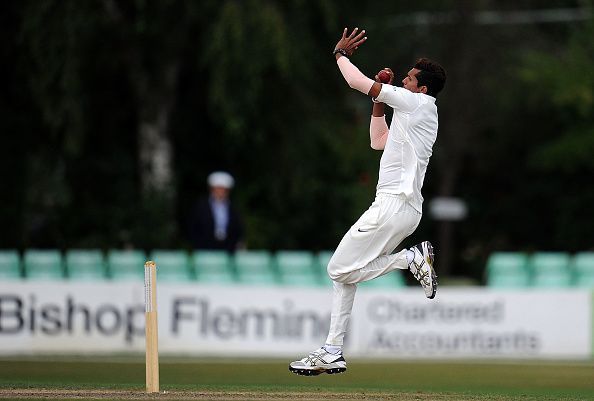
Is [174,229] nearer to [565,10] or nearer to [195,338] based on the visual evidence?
[195,338]

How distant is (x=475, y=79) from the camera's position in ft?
95.1

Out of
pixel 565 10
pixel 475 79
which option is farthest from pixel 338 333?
pixel 565 10

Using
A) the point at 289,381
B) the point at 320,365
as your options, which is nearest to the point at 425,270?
the point at 320,365

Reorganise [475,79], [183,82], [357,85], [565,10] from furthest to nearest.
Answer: [565,10] → [475,79] → [183,82] → [357,85]

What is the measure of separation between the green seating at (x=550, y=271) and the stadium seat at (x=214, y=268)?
11.0ft

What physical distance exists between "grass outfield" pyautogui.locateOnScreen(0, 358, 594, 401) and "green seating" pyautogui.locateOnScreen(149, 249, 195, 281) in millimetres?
1936

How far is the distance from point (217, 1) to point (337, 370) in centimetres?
1030

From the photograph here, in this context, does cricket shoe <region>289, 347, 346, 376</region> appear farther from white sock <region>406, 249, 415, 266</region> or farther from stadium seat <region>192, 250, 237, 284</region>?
stadium seat <region>192, 250, 237, 284</region>

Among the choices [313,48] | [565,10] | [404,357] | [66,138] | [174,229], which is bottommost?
[404,357]

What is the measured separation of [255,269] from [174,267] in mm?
880

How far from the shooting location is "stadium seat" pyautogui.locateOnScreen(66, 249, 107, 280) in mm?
14852

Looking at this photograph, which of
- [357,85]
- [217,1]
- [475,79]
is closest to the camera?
[357,85]

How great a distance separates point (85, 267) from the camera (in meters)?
14.9

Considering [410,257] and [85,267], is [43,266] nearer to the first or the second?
[85,267]
